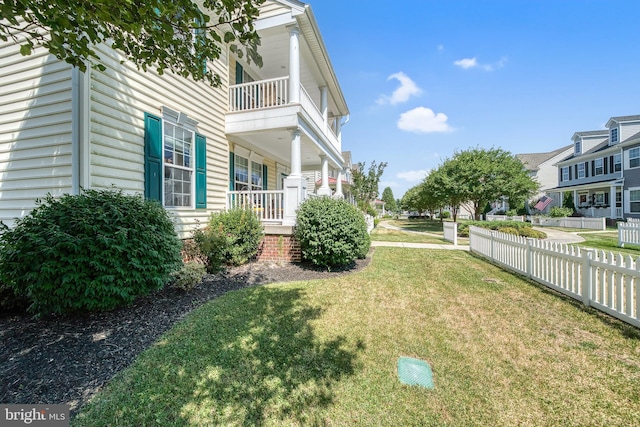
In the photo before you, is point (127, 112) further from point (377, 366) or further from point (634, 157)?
point (634, 157)

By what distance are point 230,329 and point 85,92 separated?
4.88 metres

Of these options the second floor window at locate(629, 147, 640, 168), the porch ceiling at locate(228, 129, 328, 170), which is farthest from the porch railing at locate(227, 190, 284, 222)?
the second floor window at locate(629, 147, 640, 168)

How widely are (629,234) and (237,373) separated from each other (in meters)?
15.4

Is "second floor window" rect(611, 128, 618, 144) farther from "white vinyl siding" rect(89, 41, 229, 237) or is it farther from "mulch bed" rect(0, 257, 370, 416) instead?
"mulch bed" rect(0, 257, 370, 416)

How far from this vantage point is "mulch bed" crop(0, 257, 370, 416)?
2412 mm

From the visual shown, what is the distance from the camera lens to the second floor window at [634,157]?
21.7m

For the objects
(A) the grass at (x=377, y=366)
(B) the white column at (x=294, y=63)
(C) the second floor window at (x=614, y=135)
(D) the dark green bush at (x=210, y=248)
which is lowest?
(A) the grass at (x=377, y=366)

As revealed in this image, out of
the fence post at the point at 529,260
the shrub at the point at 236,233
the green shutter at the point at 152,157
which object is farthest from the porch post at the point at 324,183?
the fence post at the point at 529,260

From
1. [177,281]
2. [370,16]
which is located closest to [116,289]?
[177,281]

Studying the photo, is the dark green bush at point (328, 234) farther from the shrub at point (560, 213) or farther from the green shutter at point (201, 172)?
the shrub at point (560, 213)

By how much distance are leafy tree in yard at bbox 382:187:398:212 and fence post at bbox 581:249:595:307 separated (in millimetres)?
77527

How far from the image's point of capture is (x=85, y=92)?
15.3ft

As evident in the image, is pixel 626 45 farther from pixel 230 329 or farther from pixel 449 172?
pixel 230 329

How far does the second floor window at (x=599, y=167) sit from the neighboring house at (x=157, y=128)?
1229 inches
